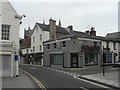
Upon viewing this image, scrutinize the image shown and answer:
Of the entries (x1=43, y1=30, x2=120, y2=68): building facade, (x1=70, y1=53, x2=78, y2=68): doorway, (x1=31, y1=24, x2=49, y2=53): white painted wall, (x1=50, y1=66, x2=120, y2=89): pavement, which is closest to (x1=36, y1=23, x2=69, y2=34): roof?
(x1=31, y1=24, x2=49, y2=53): white painted wall

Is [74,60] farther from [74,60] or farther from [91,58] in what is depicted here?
[91,58]

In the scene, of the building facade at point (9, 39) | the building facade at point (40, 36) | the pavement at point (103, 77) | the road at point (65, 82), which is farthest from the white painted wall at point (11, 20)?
the building facade at point (40, 36)

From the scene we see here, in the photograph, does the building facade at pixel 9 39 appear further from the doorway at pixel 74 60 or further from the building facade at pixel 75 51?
the doorway at pixel 74 60

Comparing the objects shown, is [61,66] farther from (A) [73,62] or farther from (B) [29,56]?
(B) [29,56]

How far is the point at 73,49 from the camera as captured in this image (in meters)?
44.0

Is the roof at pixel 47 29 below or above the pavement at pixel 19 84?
above

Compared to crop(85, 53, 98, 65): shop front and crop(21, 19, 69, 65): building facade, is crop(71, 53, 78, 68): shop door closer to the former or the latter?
crop(85, 53, 98, 65): shop front

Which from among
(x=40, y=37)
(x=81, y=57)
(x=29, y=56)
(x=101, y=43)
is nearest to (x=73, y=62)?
(x=81, y=57)

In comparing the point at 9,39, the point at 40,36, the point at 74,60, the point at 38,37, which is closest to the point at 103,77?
the point at 9,39

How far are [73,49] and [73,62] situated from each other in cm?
227

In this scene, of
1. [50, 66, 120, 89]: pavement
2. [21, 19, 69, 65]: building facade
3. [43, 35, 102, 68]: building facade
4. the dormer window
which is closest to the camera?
[50, 66, 120, 89]: pavement

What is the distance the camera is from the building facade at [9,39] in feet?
90.5

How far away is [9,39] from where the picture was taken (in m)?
29.4

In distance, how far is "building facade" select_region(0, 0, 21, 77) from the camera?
27.6 m
